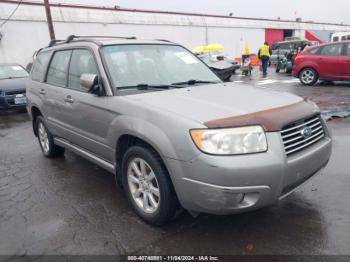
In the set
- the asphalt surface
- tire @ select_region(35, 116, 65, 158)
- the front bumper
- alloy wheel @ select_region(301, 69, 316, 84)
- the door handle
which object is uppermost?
the door handle

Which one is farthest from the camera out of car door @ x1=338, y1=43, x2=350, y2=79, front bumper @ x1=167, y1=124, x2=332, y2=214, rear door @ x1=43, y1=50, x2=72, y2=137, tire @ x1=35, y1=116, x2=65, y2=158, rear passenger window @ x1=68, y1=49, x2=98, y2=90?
car door @ x1=338, y1=43, x2=350, y2=79

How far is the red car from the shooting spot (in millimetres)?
11547

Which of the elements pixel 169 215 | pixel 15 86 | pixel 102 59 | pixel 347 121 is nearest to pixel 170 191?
pixel 169 215

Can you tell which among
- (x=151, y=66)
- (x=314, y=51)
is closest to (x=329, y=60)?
(x=314, y=51)

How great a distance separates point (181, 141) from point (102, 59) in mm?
1590

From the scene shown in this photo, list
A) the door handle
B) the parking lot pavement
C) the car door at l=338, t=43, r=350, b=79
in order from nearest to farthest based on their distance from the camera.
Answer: the door handle
the parking lot pavement
the car door at l=338, t=43, r=350, b=79

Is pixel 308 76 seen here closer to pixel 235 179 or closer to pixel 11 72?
pixel 11 72

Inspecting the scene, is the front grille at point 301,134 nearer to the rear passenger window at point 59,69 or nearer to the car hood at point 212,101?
the car hood at point 212,101

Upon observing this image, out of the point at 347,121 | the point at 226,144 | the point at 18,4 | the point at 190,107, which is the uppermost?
the point at 18,4

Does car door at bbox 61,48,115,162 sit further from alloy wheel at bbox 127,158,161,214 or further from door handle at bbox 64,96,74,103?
alloy wheel at bbox 127,158,161,214

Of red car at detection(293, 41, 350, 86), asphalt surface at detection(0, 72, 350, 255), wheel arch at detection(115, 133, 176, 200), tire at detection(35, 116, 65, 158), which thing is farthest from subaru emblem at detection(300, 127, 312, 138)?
red car at detection(293, 41, 350, 86)

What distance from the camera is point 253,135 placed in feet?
8.65

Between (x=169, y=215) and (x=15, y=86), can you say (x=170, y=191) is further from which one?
(x=15, y=86)

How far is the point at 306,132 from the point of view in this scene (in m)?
2.97
